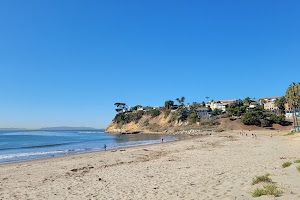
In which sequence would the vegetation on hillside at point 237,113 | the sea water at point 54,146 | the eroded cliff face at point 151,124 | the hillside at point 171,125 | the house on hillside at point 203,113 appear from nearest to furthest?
the sea water at point 54,146, the vegetation on hillside at point 237,113, the hillside at point 171,125, the house on hillside at point 203,113, the eroded cliff face at point 151,124

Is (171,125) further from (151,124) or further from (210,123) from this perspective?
(210,123)

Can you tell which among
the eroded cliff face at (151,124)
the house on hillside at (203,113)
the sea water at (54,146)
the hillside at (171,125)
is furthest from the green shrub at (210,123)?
the sea water at (54,146)

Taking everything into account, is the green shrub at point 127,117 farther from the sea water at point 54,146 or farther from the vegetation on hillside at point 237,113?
the sea water at point 54,146

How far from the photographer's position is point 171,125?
108188 mm

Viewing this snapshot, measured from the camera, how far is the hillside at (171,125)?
257 feet

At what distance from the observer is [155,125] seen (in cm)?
11581

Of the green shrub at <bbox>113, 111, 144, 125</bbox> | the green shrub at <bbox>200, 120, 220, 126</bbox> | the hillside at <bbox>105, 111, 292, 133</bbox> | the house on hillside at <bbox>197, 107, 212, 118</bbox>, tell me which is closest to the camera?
the hillside at <bbox>105, 111, 292, 133</bbox>

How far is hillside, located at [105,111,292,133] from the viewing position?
7844 cm

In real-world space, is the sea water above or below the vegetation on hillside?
below

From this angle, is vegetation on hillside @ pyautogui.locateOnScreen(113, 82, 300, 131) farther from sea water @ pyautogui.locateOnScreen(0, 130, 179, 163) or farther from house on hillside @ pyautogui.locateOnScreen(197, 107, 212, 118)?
sea water @ pyautogui.locateOnScreen(0, 130, 179, 163)

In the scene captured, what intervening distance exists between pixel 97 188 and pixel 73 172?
18.1 feet

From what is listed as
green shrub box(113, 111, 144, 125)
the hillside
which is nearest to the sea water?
the hillside

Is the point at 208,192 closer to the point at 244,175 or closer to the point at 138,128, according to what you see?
the point at 244,175

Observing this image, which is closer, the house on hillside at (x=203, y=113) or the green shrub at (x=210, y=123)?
the green shrub at (x=210, y=123)
